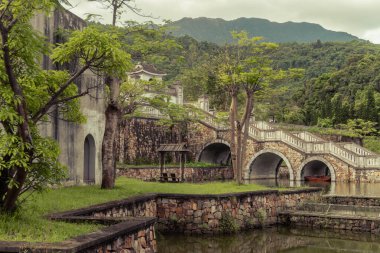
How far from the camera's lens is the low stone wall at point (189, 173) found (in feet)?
93.5

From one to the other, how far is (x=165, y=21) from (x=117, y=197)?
6905mm

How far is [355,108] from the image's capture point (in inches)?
2144

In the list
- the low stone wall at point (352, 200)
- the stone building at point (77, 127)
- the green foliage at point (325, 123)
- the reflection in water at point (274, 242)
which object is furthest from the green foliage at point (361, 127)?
the stone building at point (77, 127)

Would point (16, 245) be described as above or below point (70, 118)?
below

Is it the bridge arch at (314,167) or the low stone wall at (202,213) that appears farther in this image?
the bridge arch at (314,167)

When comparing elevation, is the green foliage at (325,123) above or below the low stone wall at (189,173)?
above

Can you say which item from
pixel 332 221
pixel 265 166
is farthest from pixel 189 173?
pixel 332 221

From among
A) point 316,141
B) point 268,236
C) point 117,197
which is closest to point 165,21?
point 117,197

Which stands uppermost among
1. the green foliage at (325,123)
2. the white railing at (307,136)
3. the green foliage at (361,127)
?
the green foliage at (325,123)

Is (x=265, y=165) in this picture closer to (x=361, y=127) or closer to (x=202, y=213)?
(x=361, y=127)

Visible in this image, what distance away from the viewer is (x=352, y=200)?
1923cm

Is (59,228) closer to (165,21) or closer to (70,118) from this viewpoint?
(70,118)

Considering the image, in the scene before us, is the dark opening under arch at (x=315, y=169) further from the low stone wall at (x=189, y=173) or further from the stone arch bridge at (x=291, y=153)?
the low stone wall at (x=189, y=173)

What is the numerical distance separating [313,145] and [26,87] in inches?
1139
